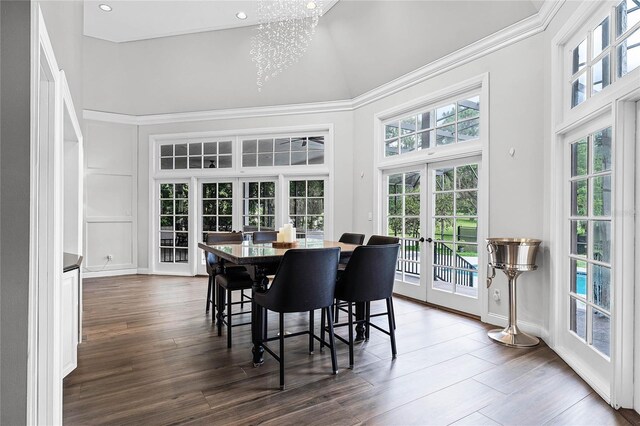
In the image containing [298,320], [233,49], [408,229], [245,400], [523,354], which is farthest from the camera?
[233,49]

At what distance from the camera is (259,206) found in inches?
258

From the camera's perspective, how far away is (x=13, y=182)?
53.7 inches

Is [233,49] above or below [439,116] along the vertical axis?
above

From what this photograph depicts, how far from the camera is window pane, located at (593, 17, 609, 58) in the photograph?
2.53 meters

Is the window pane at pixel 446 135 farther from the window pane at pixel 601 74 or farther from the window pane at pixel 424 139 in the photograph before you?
the window pane at pixel 601 74

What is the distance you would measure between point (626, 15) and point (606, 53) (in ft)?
0.81

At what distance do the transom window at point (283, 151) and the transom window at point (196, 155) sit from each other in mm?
377

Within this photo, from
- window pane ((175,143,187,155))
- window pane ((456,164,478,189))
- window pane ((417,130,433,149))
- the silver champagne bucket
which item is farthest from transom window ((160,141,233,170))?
the silver champagne bucket

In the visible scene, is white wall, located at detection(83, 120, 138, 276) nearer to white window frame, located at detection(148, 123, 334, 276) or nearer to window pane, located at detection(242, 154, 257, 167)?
white window frame, located at detection(148, 123, 334, 276)

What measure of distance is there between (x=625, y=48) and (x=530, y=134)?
1.22m

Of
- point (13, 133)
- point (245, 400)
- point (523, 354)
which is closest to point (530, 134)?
point (523, 354)

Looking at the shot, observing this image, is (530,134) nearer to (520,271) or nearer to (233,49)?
(520,271)

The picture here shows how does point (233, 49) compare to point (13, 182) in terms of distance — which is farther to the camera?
point (233, 49)

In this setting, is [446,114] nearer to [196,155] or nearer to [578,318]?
[578,318]
